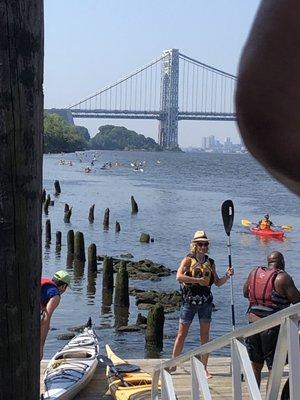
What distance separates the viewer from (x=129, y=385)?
24.7 feet

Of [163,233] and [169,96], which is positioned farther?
[169,96]

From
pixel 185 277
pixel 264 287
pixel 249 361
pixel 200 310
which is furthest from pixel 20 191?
pixel 200 310

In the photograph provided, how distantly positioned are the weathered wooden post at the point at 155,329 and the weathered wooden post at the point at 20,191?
1299cm

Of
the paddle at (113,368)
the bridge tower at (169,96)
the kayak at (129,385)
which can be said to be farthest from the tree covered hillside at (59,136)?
the kayak at (129,385)

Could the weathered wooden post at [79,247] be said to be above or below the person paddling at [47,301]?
below

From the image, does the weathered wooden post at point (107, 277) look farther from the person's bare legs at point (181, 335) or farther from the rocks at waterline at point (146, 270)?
the person's bare legs at point (181, 335)

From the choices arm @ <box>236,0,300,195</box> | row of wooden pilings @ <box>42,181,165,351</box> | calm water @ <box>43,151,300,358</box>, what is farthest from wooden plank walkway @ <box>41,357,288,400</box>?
row of wooden pilings @ <box>42,181,165,351</box>

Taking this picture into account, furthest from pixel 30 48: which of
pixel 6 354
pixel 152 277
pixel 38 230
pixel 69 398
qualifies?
pixel 152 277

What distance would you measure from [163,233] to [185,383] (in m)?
32.7

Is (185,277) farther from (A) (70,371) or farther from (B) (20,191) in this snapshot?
(B) (20,191)

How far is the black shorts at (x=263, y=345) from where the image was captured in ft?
19.8

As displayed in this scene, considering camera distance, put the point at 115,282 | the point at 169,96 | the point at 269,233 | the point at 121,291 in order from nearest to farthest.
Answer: the point at 121,291
the point at 115,282
the point at 269,233
the point at 169,96

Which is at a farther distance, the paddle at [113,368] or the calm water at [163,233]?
the calm water at [163,233]

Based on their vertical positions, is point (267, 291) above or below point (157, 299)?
above
